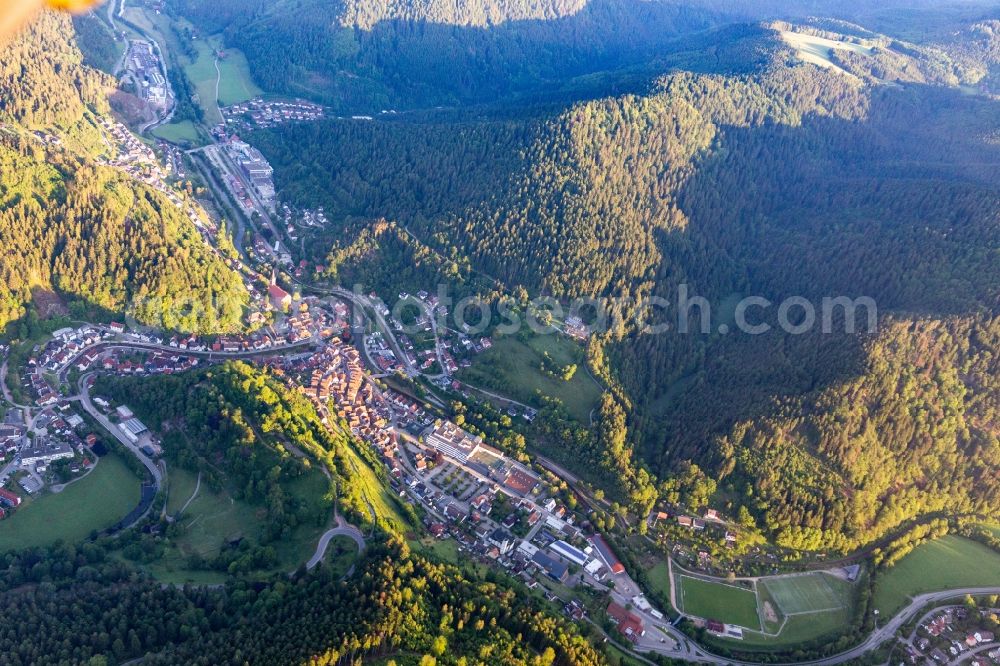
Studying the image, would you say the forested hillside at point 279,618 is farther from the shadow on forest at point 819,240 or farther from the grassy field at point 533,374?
the shadow on forest at point 819,240

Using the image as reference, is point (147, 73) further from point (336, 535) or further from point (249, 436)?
point (336, 535)

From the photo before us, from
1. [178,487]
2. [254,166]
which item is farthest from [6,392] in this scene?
[254,166]

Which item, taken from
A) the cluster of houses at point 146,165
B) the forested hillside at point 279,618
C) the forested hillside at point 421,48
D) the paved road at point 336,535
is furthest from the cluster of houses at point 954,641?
the forested hillside at point 421,48

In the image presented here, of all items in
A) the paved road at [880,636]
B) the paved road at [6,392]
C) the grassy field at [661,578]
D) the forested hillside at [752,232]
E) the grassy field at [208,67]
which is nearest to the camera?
the paved road at [880,636]

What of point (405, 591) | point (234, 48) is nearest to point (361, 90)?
point (234, 48)

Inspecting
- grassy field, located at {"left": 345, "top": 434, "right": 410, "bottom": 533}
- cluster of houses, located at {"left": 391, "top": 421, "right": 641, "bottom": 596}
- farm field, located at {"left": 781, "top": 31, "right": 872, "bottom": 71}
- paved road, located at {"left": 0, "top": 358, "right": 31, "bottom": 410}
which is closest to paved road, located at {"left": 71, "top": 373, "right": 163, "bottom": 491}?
paved road, located at {"left": 0, "top": 358, "right": 31, "bottom": 410}

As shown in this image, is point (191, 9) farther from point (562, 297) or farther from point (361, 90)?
point (562, 297)
